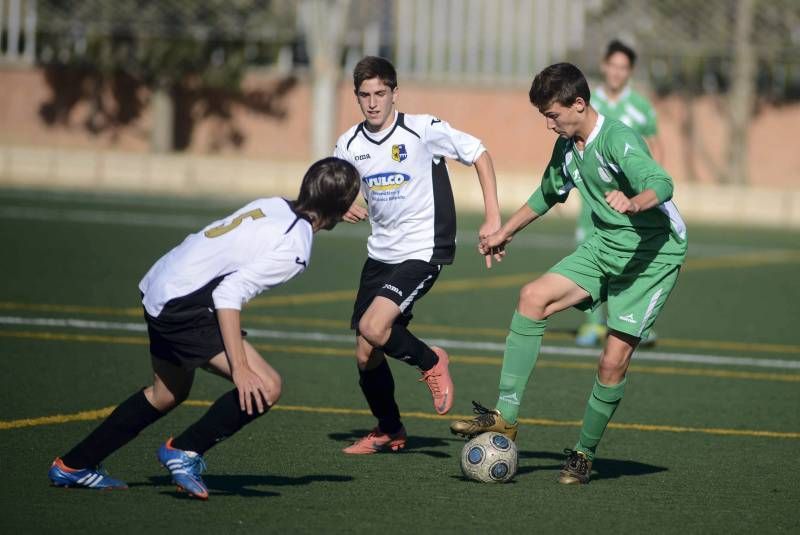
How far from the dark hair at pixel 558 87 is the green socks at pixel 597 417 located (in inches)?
54.3

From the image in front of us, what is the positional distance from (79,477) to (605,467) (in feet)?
8.67

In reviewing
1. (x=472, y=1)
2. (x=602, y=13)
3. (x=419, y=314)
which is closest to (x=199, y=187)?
(x=472, y=1)

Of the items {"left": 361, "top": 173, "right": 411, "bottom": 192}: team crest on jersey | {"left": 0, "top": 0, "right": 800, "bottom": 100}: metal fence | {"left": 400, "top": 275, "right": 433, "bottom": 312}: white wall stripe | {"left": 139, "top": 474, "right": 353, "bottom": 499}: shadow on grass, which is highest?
{"left": 0, "top": 0, "right": 800, "bottom": 100}: metal fence

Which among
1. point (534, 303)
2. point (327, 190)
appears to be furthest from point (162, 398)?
point (534, 303)

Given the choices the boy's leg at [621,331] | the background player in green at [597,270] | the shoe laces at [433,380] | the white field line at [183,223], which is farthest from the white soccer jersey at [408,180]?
the white field line at [183,223]

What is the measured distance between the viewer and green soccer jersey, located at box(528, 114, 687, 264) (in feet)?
22.5

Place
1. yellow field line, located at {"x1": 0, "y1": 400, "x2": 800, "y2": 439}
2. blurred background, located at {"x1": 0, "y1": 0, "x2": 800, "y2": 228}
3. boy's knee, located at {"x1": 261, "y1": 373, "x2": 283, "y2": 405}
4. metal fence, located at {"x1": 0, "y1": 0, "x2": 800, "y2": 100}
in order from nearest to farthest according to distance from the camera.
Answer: boy's knee, located at {"x1": 261, "y1": 373, "x2": 283, "y2": 405} < yellow field line, located at {"x1": 0, "y1": 400, "x2": 800, "y2": 439} < blurred background, located at {"x1": 0, "y1": 0, "x2": 800, "y2": 228} < metal fence, located at {"x1": 0, "y1": 0, "x2": 800, "y2": 100}

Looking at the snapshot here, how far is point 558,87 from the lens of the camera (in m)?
6.84

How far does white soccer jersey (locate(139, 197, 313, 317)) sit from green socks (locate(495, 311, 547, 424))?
154cm

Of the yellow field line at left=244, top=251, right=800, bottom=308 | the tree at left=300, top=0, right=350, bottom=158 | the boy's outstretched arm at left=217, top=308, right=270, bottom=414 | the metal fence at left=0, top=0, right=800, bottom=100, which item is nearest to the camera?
the boy's outstretched arm at left=217, top=308, right=270, bottom=414

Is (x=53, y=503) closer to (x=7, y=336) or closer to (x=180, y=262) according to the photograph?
(x=180, y=262)

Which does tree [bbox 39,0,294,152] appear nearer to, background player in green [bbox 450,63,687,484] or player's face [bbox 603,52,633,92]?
player's face [bbox 603,52,633,92]

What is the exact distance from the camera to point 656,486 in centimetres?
683

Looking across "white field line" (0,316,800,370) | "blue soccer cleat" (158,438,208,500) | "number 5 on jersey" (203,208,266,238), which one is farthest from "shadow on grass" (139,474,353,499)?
"white field line" (0,316,800,370)
